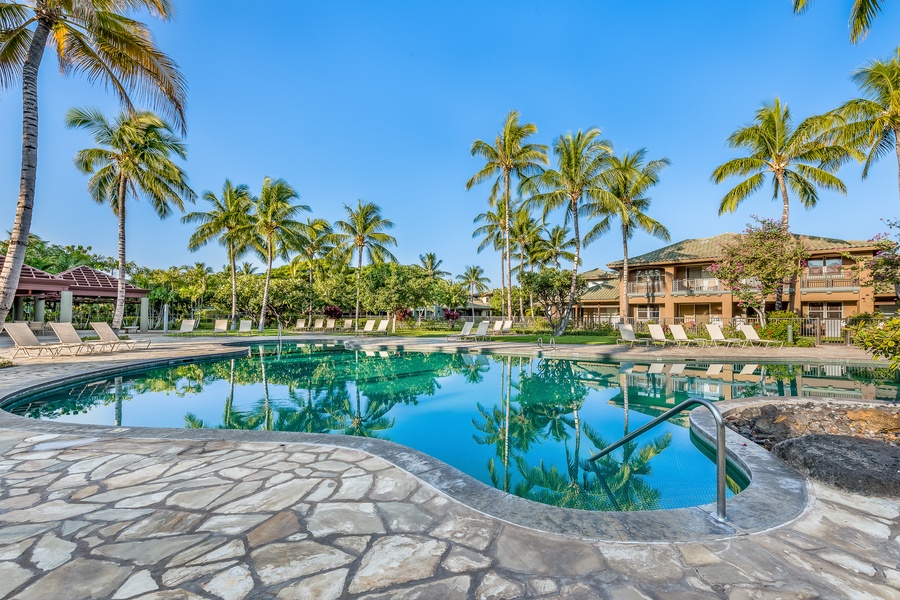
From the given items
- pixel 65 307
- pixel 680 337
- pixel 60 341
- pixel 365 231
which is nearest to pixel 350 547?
pixel 60 341

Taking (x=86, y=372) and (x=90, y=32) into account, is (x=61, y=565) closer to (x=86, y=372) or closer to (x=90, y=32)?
(x=86, y=372)

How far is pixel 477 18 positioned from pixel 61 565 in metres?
15.5

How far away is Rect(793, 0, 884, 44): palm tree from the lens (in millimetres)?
8477

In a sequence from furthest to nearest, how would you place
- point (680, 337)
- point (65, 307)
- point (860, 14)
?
point (65, 307) < point (680, 337) < point (860, 14)

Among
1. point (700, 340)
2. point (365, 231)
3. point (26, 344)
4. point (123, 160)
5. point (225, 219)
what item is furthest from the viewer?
point (365, 231)

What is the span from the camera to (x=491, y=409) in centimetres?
704

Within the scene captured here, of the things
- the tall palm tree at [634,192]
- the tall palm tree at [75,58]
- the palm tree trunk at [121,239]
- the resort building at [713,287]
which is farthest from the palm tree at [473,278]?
the tall palm tree at [75,58]

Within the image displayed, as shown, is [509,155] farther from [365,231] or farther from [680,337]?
[680,337]

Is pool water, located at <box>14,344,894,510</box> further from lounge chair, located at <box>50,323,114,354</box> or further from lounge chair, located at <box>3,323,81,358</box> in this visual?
lounge chair, located at <box>3,323,81,358</box>

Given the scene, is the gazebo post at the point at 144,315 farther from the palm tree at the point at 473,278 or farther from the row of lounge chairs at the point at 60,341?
the palm tree at the point at 473,278

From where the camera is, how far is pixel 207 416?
21.2 ft

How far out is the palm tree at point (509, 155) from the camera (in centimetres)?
2281

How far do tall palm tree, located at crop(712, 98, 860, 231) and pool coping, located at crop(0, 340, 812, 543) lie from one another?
19386mm

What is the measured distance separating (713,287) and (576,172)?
12038 mm
